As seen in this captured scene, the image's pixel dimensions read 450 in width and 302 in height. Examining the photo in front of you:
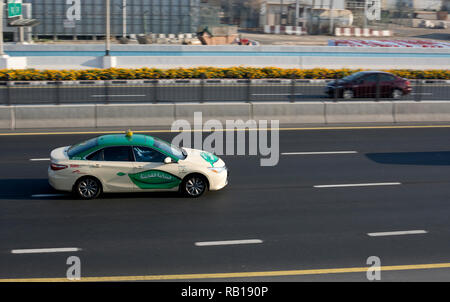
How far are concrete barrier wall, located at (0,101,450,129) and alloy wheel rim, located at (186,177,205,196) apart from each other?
772 centimetres

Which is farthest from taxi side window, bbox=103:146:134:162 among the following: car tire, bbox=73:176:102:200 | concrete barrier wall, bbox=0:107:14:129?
concrete barrier wall, bbox=0:107:14:129

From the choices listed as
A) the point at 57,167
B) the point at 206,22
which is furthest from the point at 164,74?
the point at 206,22

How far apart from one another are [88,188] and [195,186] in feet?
7.56

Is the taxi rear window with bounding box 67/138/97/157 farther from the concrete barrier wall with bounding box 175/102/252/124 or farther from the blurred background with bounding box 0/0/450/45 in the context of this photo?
the blurred background with bounding box 0/0/450/45

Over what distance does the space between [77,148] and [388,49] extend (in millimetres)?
39478

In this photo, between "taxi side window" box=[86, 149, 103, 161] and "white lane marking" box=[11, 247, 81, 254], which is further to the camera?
"taxi side window" box=[86, 149, 103, 161]

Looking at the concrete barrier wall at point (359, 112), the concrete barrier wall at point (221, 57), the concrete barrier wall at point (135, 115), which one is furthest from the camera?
the concrete barrier wall at point (221, 57)

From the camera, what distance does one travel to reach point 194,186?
1232cm

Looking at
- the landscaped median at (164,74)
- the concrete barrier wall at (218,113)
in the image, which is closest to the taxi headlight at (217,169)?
the concrete barrier wall at (218,113)

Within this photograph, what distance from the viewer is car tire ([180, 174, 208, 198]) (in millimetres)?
12250

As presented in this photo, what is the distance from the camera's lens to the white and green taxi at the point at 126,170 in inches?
471

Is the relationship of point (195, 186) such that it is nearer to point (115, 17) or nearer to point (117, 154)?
point (117, 154)

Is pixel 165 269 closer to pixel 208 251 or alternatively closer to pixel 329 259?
pixel 208 251

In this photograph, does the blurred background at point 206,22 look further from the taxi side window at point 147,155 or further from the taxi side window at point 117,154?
the taxi side window at point 147,155
